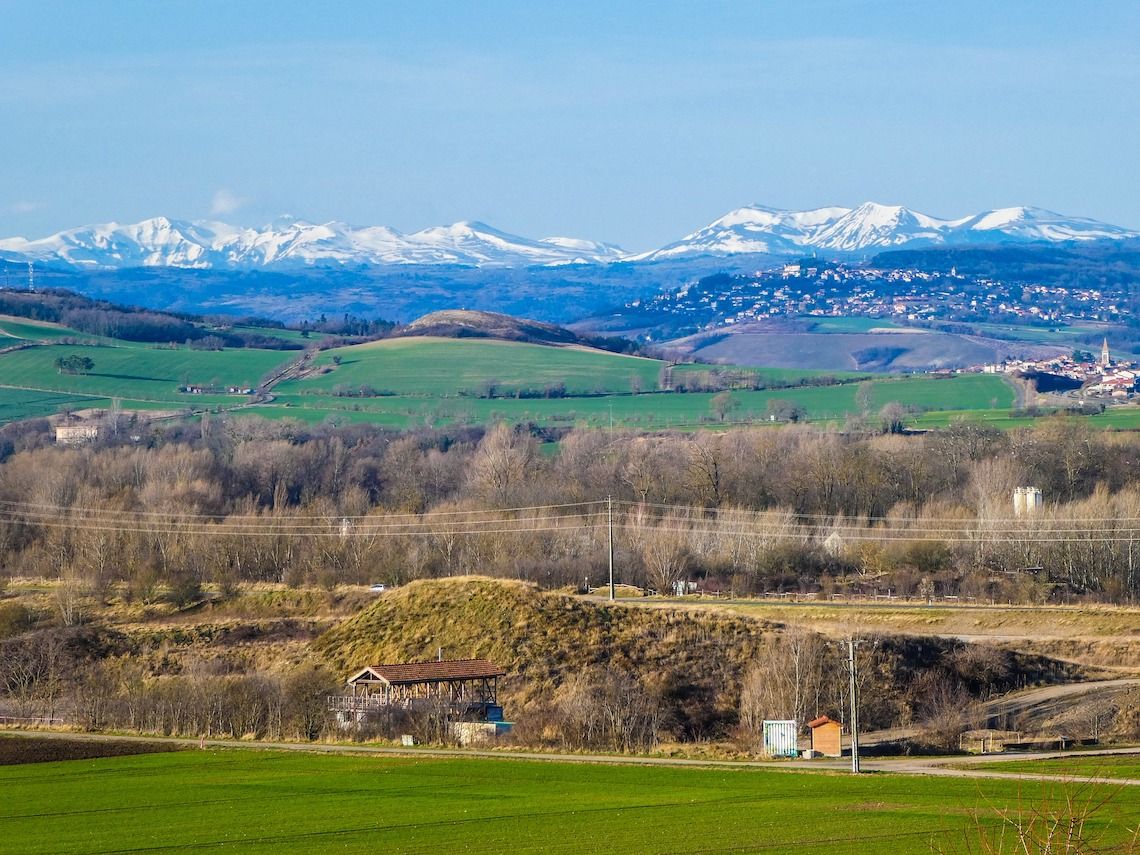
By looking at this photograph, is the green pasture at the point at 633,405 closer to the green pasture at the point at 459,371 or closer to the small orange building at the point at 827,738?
the green pasture at the point at 459,371

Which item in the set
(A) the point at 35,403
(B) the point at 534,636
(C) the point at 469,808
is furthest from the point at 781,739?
(A) the point at 35,403

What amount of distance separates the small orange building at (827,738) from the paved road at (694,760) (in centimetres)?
117

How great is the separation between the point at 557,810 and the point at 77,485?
8315 centimetres

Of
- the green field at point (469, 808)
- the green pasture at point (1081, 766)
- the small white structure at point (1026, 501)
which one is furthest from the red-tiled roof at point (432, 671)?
the small white structure at point (1026, 501)

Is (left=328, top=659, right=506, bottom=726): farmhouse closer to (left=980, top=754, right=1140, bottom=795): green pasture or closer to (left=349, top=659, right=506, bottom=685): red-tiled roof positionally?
(left=349, top=659, right=506, bottom=685): red-tiled roof

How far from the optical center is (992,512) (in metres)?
93.6

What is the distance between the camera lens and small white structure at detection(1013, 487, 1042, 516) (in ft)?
307

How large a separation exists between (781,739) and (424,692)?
45.0 feet

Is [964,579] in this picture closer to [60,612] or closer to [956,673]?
[956,673]

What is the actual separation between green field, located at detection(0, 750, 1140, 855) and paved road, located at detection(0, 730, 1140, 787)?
4.04ft

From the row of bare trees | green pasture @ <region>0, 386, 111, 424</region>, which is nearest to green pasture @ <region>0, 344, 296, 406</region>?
green pasture @ <region>0, 386, 111, 424</region>

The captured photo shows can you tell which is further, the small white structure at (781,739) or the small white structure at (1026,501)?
the small white structure at (1026,501)

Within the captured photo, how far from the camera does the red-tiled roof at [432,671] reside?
5831 cm

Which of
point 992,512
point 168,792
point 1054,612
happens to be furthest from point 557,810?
point 992,512
